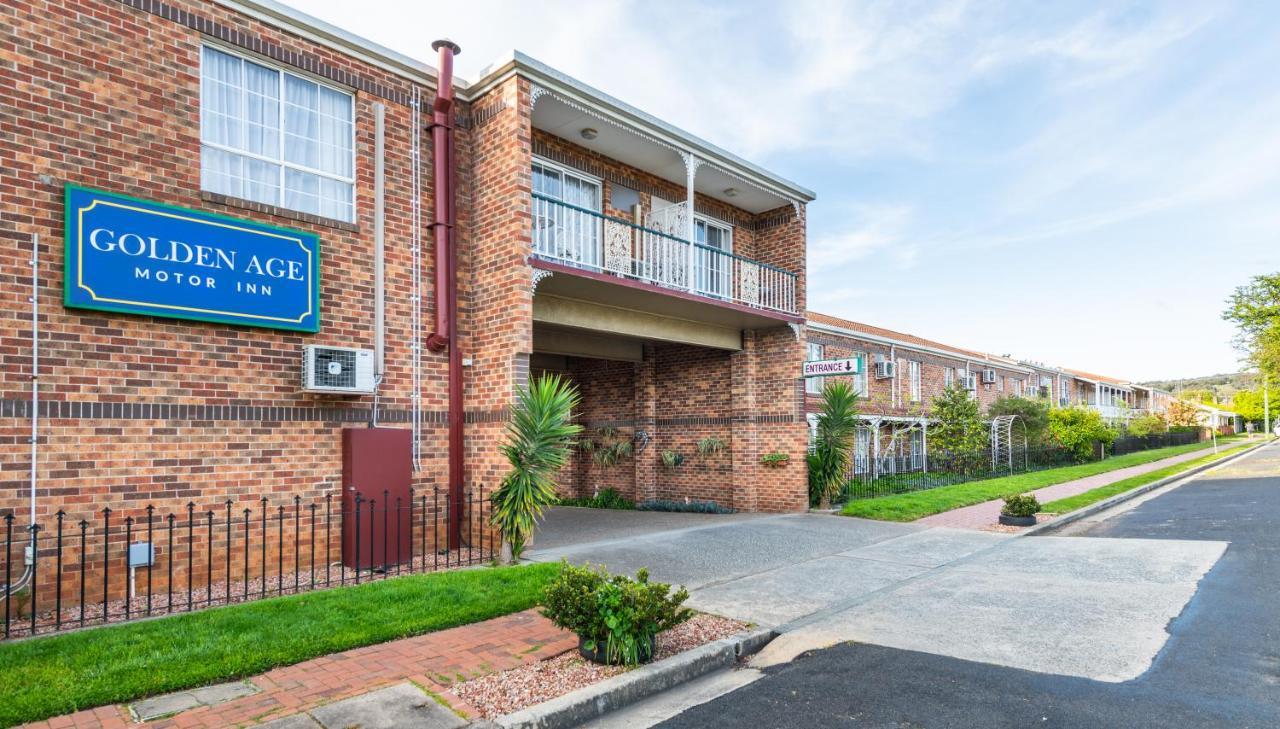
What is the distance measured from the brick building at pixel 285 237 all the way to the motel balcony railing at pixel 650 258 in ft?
0.23

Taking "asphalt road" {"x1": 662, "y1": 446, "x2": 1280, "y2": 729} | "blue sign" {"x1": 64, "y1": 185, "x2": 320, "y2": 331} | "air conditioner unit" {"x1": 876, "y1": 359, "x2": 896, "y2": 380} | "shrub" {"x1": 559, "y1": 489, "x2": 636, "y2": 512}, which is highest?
"blue sign" {"x1": 64, "y1": 185, "x2": 320, "y2": 331}

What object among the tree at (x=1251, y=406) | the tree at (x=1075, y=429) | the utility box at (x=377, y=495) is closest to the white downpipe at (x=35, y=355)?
the utility box at (x=377, y=495)

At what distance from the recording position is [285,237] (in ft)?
28.3

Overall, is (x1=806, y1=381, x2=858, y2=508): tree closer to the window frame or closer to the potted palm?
the potted palm

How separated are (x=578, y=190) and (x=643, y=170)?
1661 millimetres

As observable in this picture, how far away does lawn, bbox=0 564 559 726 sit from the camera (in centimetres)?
469

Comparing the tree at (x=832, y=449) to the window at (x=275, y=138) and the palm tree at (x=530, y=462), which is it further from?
the window at (x=275, y=138)

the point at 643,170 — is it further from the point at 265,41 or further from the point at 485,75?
the point at 265,41

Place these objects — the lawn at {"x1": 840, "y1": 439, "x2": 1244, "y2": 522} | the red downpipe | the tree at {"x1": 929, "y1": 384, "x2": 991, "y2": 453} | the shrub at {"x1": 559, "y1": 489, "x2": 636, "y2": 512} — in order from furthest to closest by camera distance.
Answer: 1. the tree at {"x1": 929, "y1": 384, "x2": 991, "y2": 453}
2. the shrub at {"x1": 559, "y1": 489, "x2": 636, "y2": 512}
3. the lawn at {"x1": 840, "y1": 439, "x2": 1244, "y2": 522}
4. the red downpipe

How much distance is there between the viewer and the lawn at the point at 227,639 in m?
4.69

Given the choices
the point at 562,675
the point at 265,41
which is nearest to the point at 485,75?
the point at 265,41

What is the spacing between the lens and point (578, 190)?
13180 mm

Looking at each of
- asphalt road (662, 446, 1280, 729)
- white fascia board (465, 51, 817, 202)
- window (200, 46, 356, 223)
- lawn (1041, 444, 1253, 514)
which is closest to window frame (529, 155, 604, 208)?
white fascia board (465, 51, 817, 202)

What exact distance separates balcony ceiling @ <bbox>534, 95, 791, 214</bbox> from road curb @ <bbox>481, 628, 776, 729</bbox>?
7.94 meters
